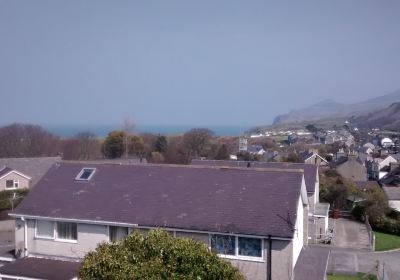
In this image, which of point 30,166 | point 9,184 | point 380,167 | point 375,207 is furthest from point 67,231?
point 380,167

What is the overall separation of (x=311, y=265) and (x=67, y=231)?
10689 millimetres

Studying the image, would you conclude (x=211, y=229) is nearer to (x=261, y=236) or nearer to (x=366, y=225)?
(x=261, y=236)

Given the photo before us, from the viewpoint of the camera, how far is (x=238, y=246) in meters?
20.3

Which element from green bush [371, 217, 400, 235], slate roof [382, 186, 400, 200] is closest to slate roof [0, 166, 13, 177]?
green bush [371, 217, 400, 235]

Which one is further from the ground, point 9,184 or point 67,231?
point 67,231

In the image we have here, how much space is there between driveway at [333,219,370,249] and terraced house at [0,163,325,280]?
35.2 feet

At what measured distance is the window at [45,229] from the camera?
76.3 ft

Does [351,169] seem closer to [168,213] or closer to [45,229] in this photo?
[168,213]

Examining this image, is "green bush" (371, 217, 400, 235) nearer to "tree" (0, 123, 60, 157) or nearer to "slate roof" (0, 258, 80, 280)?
"slate roof" (0, 258, 80, 280)

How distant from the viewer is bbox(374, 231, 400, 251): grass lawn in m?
35.5

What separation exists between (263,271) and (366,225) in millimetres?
25373

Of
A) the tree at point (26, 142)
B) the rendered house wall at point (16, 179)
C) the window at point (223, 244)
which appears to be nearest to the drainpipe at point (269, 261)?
the window at point (223, 244)

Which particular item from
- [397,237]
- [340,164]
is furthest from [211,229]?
[340,164]

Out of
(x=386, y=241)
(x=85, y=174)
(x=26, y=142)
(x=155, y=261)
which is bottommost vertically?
(x=386, y=241)
